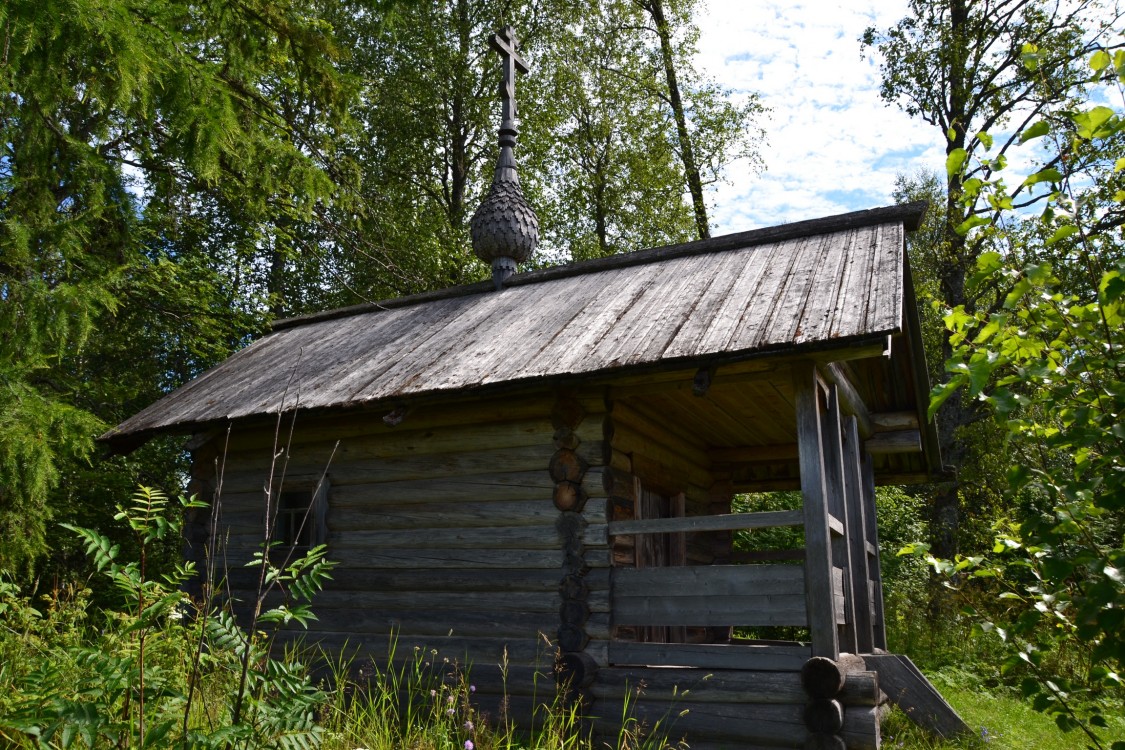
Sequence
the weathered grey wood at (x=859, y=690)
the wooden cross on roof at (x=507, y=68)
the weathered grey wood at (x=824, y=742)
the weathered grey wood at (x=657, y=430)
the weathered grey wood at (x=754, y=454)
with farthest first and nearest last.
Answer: the wooden cross on roof at (x=507, y=68)
the weathered grey wood at (x=754, y=454)
the weathered grey wood at (x=657, y=430)
the weathered grey wood at (x=859, y=690)
the weathered grey wood at (x=824, y=742)

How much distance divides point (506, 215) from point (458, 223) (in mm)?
12836

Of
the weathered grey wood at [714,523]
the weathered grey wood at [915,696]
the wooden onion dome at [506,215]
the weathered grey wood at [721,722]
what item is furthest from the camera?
the wooden onion dome at [506,215]

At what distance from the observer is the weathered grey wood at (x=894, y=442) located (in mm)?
9852

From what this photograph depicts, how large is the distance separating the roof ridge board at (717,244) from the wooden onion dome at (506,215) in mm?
575

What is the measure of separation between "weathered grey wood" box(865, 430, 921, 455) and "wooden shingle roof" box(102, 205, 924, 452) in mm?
2304

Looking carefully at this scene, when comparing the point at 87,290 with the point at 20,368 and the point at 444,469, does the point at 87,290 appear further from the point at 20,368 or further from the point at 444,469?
the point at 444,469

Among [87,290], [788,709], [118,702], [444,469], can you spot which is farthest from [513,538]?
[87,290]

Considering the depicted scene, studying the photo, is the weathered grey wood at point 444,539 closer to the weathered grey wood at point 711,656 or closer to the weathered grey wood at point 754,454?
the weathered grey wood at point 711,656

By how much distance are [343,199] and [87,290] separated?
2898 mm

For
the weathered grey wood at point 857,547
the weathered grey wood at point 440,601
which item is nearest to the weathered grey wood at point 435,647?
the weathered grey wood at point 440,601

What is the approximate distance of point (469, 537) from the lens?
7.81m

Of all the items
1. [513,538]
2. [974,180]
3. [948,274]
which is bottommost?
[513,538]

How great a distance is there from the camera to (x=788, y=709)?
6297mm

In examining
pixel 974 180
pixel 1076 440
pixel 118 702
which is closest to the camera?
pixel 1076 440
